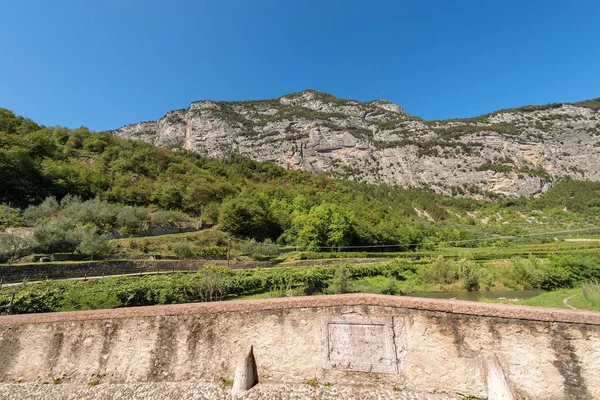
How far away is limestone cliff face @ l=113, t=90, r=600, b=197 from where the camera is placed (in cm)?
11800

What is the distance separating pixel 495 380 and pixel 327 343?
2.27 meters

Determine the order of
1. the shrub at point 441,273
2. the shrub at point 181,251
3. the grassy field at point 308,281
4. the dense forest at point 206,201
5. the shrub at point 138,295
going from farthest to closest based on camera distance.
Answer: the dense forest at point 206,201, the shrub at point 181,251, the shrub at point 441,273, the shrub at point 138,295, the grassy field at point 308,281

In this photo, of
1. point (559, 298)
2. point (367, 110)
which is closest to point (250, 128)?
point (367, 110)

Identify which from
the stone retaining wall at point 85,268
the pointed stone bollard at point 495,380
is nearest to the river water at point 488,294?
the stone retaining wall at point 85,268

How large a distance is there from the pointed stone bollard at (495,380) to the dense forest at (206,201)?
34924mm

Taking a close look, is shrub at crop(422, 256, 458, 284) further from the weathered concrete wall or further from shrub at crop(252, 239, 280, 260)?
the weathered concrete wall

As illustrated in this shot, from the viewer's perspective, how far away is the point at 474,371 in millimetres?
3699

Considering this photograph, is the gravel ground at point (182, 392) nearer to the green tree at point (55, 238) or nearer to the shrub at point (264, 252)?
the green tree at point (55, 238)

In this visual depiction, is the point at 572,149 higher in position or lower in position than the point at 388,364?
higher

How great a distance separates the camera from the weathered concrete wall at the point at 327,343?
3.54m

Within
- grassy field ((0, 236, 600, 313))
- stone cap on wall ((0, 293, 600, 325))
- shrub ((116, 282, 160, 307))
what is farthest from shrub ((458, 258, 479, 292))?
shrub ((116, 282, 160, 307))

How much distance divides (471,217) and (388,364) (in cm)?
11546

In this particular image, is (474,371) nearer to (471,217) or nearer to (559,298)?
(559,298)

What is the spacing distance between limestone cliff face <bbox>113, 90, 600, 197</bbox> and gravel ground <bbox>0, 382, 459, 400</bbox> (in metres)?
126
